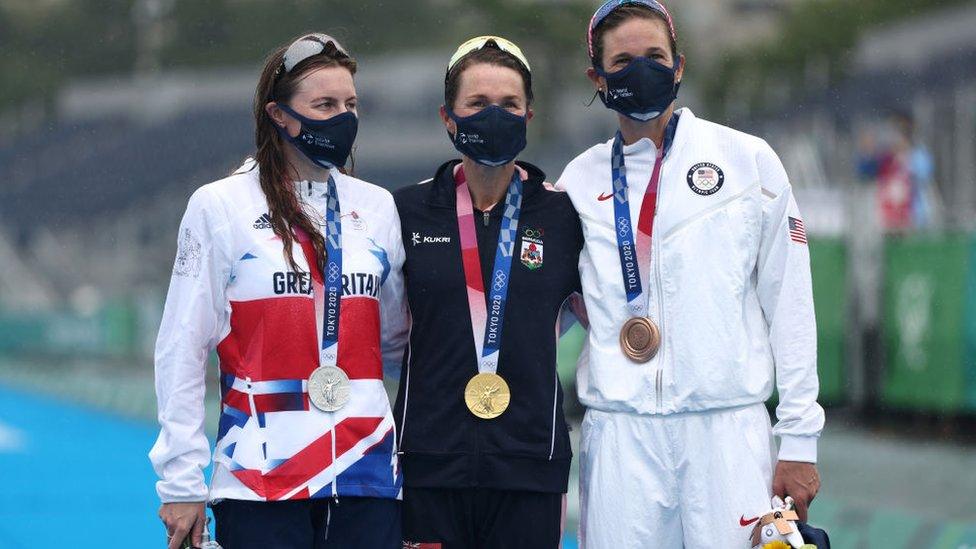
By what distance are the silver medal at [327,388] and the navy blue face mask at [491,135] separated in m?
0.65

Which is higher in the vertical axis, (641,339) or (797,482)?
(641,339)

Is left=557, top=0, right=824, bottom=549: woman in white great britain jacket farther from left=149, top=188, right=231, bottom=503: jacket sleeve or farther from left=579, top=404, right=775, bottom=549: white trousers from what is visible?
left=149, top=188, right=231, bottom=503: jacket sleeve

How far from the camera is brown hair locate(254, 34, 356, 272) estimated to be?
3.10m

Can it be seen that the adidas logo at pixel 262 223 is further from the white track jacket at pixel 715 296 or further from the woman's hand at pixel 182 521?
the white track jacket at pixel 715 296

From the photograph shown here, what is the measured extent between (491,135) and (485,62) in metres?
0.20

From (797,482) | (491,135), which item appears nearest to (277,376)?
(491,135)

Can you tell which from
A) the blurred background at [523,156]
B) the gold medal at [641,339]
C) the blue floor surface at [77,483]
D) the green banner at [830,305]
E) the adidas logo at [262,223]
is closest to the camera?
the adidas logo at [262,223]

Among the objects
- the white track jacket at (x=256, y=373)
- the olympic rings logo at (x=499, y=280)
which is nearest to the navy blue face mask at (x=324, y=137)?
the white track jacket at (x=256, y=373)

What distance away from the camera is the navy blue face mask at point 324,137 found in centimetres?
316

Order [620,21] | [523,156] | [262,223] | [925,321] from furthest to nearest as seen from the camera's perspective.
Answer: [925,321] → [523,156] → [620,21] → [262,223]

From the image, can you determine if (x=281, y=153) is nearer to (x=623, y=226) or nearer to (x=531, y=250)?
(x=531, y=250)

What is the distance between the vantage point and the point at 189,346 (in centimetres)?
303

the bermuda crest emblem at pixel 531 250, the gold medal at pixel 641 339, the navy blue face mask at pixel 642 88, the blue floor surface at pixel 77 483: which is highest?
the navy blue face mask at pixel 642 88

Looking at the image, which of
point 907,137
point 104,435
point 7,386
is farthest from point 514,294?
point 7,386
